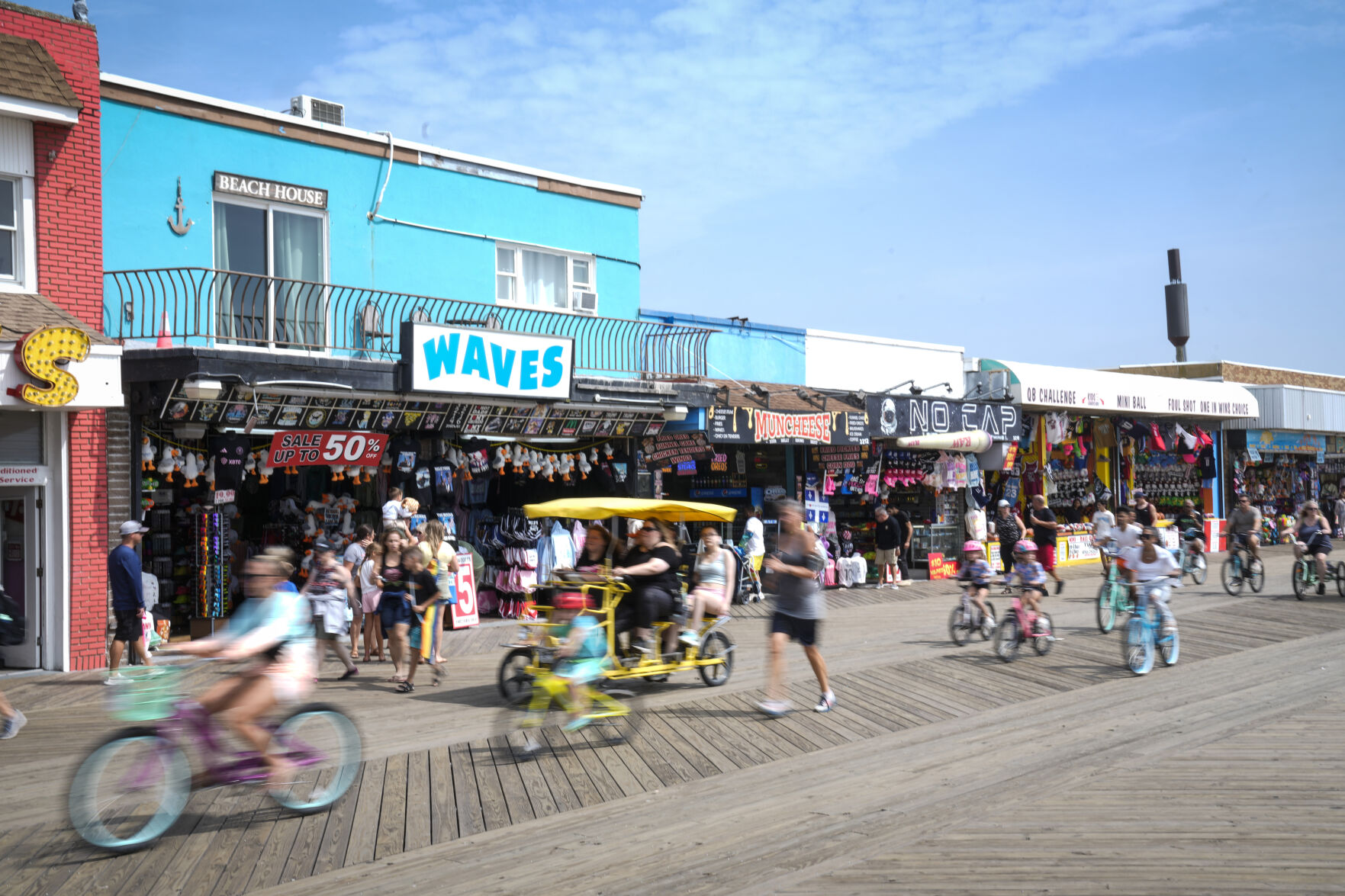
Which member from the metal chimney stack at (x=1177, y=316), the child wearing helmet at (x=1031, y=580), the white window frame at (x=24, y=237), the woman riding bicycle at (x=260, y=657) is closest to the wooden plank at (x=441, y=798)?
the woman riding bicycle at (x=260, y=657)

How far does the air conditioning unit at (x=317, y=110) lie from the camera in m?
17.2

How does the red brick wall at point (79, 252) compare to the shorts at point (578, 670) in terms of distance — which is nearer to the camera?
the shorts at point (578, 670)

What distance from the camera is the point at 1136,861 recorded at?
6.23m

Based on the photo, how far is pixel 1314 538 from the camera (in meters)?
19.3

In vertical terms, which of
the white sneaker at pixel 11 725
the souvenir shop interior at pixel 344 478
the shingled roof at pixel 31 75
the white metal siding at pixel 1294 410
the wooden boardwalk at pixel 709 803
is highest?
the shingled roof at pixel 31 75

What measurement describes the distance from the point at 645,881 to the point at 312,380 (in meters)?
10.4

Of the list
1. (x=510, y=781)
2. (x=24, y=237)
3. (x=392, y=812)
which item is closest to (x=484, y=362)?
(x=24, y=237)

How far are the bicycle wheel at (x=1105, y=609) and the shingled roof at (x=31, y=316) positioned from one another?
43.4 feet

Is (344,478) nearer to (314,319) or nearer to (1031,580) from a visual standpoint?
(314,319)

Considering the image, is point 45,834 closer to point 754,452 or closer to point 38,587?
point 38,587

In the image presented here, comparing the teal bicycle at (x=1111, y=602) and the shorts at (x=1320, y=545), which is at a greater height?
the shorts at (x=1320, y=545)

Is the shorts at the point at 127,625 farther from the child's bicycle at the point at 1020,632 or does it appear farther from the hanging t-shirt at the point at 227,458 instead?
the child's bicycle at the point at 1020,632

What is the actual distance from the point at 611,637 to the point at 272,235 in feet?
30.0

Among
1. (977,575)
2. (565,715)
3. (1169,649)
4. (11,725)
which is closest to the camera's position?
(565,715)
